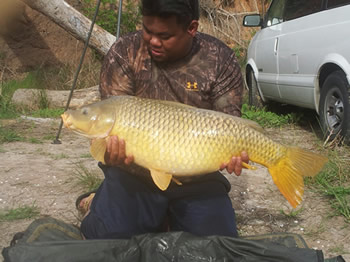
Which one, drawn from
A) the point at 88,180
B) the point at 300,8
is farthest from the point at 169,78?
the point at 300,8

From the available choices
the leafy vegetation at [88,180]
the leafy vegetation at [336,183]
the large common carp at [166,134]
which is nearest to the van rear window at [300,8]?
the leafy vegetation at [336,183]

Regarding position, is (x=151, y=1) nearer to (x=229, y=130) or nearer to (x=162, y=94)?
(x=162, y=94)

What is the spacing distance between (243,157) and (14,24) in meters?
7.08

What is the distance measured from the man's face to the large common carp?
1.19 feet

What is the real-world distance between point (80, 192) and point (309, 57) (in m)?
2.47

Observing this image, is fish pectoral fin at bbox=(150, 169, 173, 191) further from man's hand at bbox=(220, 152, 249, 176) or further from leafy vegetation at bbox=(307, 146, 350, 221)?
leafy vegetation at bbox=(307, 146, 350, 221)

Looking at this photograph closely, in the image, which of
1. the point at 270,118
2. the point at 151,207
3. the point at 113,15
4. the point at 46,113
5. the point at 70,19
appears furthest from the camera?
the point at 113,15

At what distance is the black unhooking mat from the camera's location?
1.98 metres

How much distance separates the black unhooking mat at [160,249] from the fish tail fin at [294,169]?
0.23 metres

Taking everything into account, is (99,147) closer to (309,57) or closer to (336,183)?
(336,183)

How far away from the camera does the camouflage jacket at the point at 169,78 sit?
7.61 ft

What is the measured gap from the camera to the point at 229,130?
1923 millimetres

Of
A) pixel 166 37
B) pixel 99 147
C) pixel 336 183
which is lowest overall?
pixel 336 183

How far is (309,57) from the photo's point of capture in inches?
170
